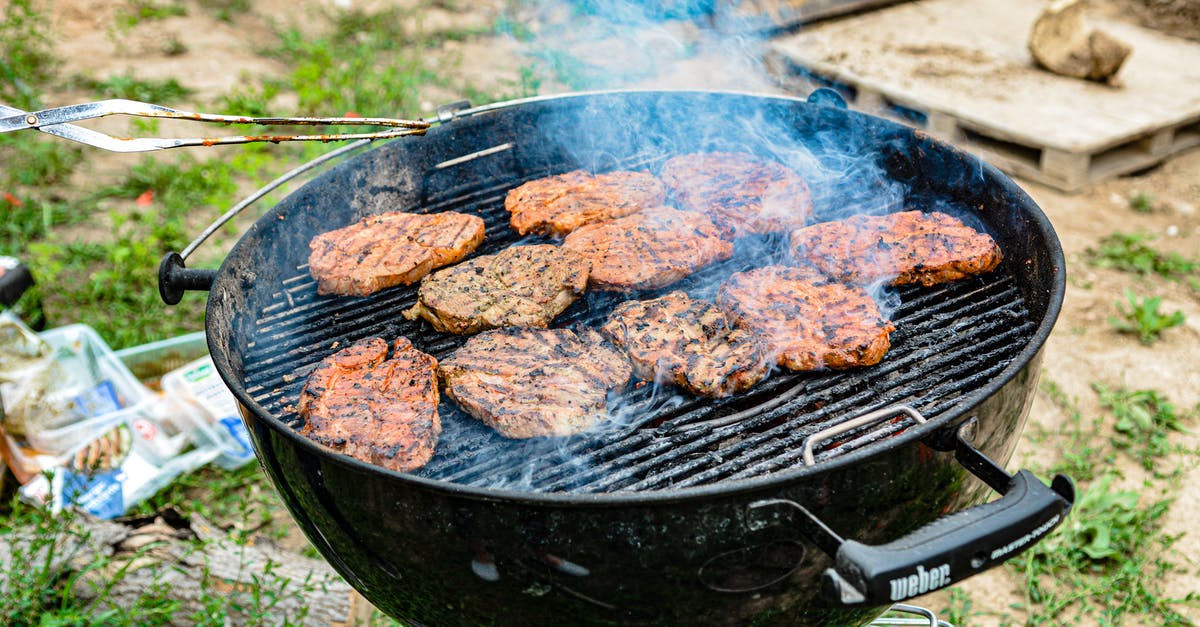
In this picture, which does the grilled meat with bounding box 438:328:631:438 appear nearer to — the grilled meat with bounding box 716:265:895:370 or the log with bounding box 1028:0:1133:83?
the grilled meat with bounding box 716:265:895:370

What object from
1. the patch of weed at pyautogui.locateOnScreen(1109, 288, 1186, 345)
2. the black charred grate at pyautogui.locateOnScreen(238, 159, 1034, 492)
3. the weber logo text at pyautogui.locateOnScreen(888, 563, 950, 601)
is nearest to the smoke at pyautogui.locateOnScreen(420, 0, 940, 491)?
the black charred grate at pyautogui.locateOnScreen(238, 159, 1034, 492)

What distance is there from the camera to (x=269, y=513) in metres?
4.01

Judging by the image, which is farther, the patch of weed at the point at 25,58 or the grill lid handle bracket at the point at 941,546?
the patch of weed at the point at 25,58

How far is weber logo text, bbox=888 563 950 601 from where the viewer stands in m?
1.59

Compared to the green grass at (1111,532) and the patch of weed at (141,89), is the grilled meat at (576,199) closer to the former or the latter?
the green grass at (1111,532)

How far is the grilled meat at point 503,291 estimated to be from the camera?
2.71 meters

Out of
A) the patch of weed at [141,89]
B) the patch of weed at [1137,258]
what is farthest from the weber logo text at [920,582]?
the patch of weed at [141,89]

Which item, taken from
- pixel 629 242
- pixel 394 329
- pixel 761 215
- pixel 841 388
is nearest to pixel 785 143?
pixel 761 215

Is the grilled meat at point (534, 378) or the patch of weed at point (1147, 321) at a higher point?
the grilled meat at point (534, 378)

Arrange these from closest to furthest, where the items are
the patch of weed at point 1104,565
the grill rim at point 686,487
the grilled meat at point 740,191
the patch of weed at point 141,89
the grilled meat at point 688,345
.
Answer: the grill rim at point 686,487
the grilled meat at point 688,345
the grilled meat at point 740,191
the patch of weed at point 1104,565
the patch of weed at point 141,89

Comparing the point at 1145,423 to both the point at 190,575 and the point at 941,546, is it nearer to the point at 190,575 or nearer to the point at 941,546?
the point at 941,546

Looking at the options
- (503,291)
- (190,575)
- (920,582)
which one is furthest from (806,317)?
(190,575)

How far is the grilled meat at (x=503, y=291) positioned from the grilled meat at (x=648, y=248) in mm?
98

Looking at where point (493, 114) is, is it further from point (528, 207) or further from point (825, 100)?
point (825, 100)
